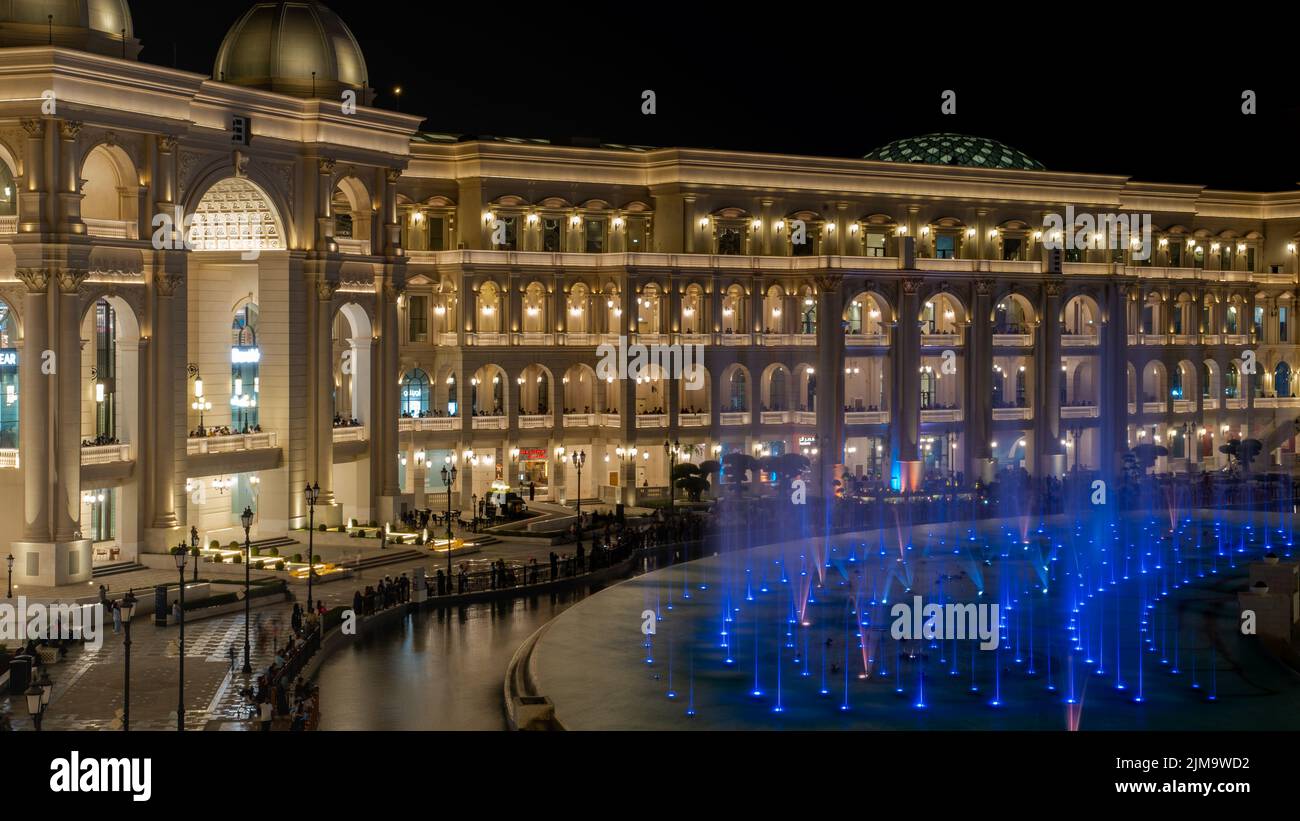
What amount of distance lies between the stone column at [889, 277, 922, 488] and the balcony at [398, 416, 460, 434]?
84.4 feet

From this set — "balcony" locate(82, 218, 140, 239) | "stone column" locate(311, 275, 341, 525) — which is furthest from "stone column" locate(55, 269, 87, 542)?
"stone column" locate(311, 275, 341, 525)

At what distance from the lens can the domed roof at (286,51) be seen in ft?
231

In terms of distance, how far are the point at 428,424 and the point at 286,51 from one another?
66.2ft

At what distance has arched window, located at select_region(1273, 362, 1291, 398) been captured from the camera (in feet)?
374

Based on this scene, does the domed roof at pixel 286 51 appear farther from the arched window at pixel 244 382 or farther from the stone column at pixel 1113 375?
the stone column at pixel 1113 375

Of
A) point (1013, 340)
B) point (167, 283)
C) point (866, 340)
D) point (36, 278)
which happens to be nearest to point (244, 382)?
point (167, 283)

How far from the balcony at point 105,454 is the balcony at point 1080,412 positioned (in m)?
60.3

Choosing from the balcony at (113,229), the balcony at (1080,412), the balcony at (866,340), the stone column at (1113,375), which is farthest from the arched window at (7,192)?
the stone column at (1113,375)

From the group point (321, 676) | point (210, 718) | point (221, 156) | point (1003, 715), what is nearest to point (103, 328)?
point (221, 156)

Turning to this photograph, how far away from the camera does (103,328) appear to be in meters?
62.3

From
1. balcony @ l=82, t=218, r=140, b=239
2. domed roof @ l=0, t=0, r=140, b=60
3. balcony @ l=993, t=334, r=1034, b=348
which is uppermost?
domed roof @ l=0, t=0, r=140, b=60

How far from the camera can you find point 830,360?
93500 millimetres

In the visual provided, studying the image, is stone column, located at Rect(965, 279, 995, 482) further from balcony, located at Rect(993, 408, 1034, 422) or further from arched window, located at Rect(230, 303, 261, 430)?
arched window, located at Rect(230, 303, 261, 430)
